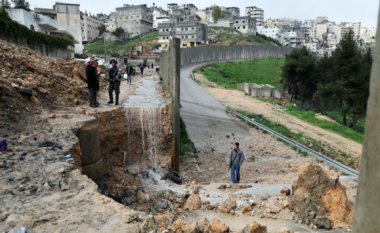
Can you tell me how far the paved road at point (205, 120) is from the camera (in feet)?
43.0

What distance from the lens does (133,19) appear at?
8331 centimetres

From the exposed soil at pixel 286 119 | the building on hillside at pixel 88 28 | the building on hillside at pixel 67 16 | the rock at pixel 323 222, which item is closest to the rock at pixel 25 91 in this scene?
the rock at pixel 323 222

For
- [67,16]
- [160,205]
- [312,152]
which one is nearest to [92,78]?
[160,205]

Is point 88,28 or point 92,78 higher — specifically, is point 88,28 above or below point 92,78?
above

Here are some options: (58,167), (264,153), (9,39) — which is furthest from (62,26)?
(58,167)

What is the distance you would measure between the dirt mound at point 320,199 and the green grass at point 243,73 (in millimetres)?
23370

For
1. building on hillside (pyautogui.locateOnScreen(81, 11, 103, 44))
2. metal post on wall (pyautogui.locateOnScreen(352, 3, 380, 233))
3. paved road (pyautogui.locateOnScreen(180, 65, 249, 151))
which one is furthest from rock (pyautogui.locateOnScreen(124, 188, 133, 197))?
building on hillside (pyautogui.locateOnScreen(81, 11, 103, 44))

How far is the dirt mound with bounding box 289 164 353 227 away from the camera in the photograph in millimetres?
5410

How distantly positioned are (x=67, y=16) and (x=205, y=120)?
35.6 meters

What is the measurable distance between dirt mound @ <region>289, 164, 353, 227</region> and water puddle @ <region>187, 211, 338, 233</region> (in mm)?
305

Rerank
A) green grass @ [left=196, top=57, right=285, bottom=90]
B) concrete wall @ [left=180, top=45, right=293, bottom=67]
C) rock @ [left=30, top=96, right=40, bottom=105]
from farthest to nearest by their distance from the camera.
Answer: concrete wall @ [left=180, top=45, right=293, bottom=67] → green grass @ [left=196, top=57, right=285, bottom=90] → rock @ [left=30, top=96, right=40, bottom=105]

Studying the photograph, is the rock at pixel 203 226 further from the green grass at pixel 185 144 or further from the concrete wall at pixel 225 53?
the concrete wall at pixel 225 53

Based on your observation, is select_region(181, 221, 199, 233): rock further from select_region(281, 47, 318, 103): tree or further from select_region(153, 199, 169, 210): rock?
select_region(281, 47, 318, 103): tree

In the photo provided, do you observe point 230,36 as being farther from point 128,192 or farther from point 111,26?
point 128,192
